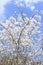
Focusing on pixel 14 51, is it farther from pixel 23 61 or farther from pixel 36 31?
pixel 36 31

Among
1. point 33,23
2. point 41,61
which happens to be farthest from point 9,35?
point 41,61

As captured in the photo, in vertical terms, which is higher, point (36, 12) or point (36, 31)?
point (36, 12)

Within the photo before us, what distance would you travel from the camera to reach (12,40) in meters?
12.6

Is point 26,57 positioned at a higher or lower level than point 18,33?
lower

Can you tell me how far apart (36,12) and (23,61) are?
2437mm

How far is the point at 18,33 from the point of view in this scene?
518 inches

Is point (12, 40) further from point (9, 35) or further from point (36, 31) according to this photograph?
point (36, 31)

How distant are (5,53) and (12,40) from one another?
0.89 metres

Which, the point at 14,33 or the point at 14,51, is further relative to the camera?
the point at 14,33

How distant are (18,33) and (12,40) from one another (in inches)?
28.1

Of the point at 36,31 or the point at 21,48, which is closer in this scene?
the point at 21,48

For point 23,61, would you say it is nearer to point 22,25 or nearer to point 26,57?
point 26,57

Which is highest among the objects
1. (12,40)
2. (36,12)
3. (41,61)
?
(36,12)

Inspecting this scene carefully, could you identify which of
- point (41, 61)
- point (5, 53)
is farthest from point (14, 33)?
point (41, 61)
